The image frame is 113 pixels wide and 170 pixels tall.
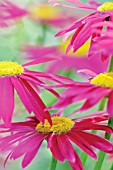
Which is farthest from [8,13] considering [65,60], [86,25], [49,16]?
[86,25]

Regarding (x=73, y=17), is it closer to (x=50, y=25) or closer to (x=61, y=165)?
(x=50, y=25)

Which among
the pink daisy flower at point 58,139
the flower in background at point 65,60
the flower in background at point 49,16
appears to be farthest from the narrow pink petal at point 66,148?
the flower in background at point 49,16

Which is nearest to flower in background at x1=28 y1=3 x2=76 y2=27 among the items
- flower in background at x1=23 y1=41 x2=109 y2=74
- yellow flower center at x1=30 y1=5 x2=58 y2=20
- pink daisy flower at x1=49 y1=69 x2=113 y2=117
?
yellow flower center at x1=30 y1=5 x2=58 y2=20

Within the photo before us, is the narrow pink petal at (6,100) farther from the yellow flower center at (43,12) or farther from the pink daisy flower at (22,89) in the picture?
the yellow flower center at (43,12)

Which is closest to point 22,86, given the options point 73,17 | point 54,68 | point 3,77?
point 3,77

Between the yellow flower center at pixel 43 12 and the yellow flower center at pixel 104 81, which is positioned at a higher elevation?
the yellow flower center at pixel 43 12

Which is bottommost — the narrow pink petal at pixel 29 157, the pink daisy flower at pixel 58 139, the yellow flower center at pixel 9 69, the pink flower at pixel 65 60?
the narrow pink petal at pixel 29 157
